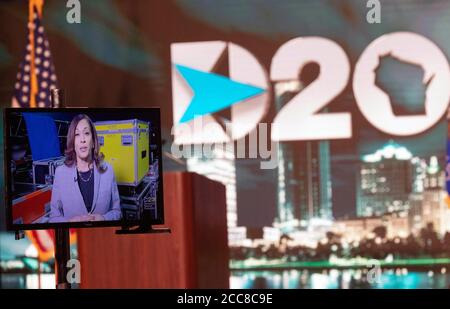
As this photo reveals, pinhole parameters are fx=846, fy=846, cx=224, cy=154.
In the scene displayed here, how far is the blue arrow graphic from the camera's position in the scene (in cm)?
602

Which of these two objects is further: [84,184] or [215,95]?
[215,95]

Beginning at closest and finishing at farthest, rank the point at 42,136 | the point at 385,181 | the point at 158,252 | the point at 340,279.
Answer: the point at 42,136, the point at 158,252, the point at 340,279, the point at 385,181

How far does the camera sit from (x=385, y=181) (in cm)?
604

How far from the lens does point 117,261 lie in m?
2.37

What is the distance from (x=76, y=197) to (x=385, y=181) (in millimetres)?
4408

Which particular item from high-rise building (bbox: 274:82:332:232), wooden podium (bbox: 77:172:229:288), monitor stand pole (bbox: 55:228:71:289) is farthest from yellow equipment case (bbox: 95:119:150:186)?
high-rise building (bbox: 274:82:332:232)

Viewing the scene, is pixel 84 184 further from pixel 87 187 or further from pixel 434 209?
pixel 434 209

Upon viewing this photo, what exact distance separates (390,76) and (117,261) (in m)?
3.93

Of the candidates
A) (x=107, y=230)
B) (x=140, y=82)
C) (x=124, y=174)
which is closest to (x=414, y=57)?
(x=140, y=82)

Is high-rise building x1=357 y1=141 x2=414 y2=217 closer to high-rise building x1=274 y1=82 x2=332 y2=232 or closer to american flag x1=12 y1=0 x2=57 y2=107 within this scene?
high-rise building x1=274 y1=82 x2=332 y2=232

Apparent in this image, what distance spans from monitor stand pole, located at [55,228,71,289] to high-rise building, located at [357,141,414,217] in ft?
13.8

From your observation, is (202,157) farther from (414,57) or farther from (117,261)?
(117,261)

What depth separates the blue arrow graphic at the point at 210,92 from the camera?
6.02 meters

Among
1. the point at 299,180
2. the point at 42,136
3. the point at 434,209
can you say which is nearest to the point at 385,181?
the point at 434,209
